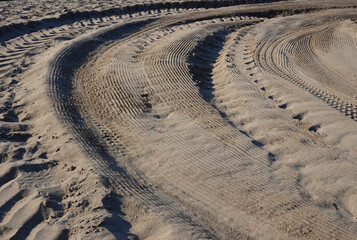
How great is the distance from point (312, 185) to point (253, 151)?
1.05m

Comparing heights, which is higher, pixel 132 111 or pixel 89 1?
pixel 89 1

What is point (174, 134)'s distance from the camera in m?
5.64

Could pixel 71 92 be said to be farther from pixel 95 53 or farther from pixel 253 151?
pixel 253 151

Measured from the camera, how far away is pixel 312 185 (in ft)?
15.4

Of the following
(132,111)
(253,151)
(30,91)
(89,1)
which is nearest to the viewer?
(253,151)

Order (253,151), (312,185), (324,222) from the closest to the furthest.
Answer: (324,222), (312,185), (253,151)

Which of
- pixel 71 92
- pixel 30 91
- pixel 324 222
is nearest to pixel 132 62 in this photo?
pixel 71 92

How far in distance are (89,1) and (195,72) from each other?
8.55 m

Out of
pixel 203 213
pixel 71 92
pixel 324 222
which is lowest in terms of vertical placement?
pixel 324 222

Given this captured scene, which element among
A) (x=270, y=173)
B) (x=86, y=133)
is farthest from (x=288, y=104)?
(x=86, y=133)

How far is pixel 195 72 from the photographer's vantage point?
8.11 metres

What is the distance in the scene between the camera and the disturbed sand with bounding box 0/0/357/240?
4.03 meters

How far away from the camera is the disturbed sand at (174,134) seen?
4031 millimetres

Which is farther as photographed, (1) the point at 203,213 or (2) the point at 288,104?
(2) the point at 288,104
